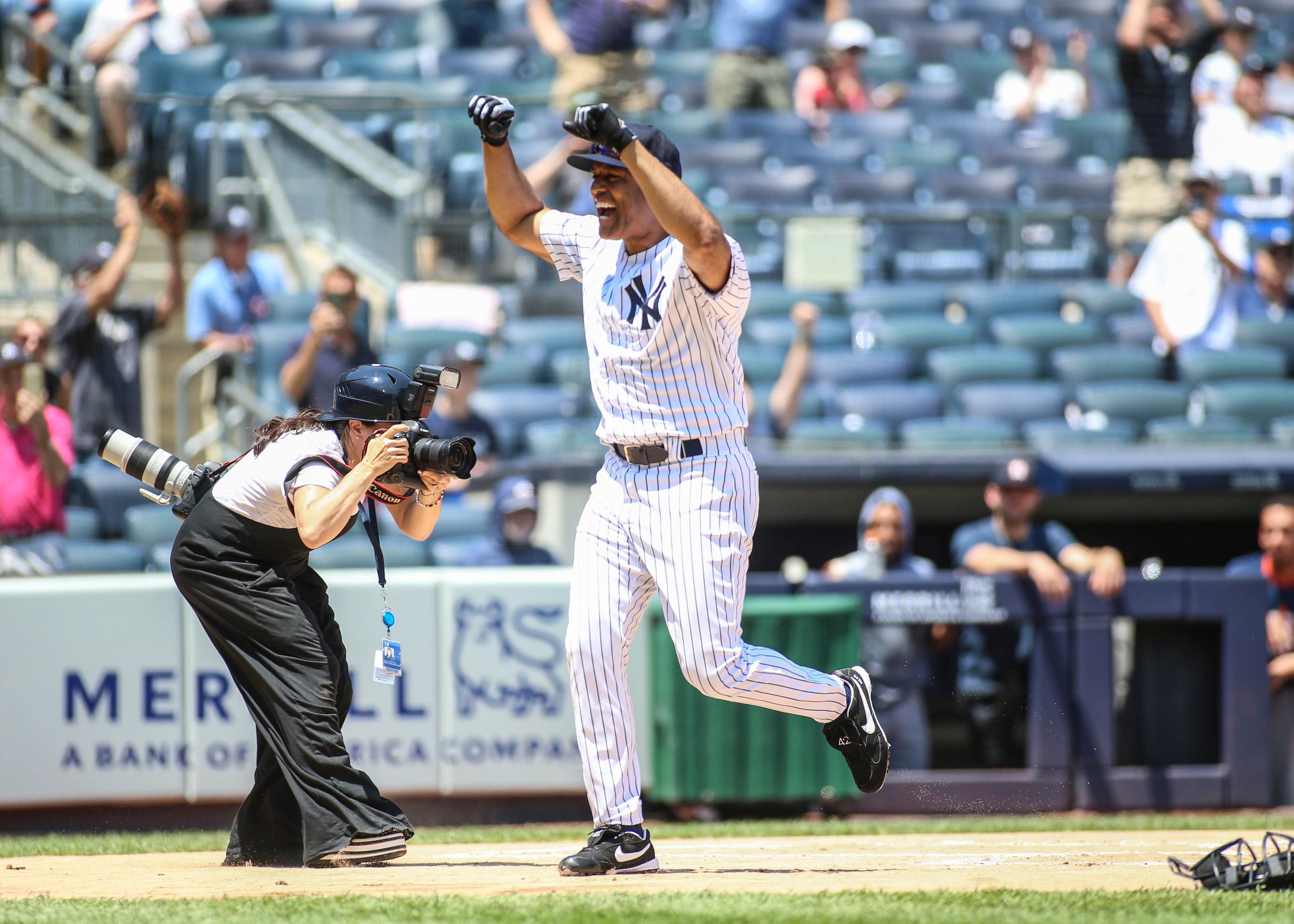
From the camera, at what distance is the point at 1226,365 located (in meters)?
9.42

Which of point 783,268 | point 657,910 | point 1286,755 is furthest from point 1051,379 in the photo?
→ point 657,910

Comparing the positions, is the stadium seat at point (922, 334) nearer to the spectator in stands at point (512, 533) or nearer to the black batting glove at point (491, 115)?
the spectator in stands at point (512, 533)

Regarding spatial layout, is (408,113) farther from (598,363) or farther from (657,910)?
(657,910)

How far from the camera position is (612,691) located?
4188mm

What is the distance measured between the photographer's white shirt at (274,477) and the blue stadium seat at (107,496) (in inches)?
148

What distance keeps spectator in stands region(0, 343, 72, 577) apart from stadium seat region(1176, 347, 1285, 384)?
20.3ft

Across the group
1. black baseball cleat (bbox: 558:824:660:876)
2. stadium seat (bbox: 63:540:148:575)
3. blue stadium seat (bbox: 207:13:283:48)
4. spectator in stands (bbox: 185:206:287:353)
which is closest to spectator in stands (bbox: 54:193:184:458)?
spectator in stands (bbox: 185:206:287:353)

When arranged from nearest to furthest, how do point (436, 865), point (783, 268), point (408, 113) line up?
point (436, 865) → point (408, 113) → point (783, 268)

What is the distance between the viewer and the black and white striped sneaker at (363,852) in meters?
4.28

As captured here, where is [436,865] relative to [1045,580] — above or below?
below

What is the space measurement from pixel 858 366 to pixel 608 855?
5458 millimetres

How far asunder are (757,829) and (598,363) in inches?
105

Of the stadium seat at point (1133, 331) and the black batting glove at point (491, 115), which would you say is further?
Answer: the stadium seat at point (1133, 331)

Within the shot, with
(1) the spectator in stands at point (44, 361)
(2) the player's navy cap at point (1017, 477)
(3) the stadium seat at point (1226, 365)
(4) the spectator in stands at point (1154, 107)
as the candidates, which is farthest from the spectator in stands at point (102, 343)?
(4) the spectator in stands at point (1154, 107)
